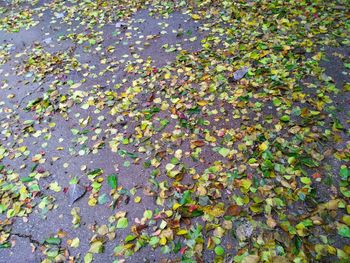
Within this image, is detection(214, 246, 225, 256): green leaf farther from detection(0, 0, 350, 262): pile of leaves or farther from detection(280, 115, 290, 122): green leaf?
detection(280, 115, 290, 122): green leaf

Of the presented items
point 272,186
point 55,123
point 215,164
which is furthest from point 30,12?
point 272,186

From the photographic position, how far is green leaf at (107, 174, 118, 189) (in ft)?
10.2

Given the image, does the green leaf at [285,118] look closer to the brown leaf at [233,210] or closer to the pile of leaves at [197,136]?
the pile of leaves at [197,136]

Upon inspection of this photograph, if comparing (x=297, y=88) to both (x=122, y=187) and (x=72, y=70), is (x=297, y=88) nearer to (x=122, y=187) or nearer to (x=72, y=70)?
(x=122, y=187)

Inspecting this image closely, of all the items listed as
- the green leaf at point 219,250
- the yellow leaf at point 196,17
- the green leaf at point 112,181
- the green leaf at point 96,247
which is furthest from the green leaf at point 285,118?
the yellow leaf at point 196,17

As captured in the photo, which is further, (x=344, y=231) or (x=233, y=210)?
(x=233, y=210)

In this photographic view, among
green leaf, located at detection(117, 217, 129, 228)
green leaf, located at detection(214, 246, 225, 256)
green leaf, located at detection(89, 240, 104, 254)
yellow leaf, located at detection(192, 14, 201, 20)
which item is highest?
yellow leaf, located at detection(192, 14, 201, 20)

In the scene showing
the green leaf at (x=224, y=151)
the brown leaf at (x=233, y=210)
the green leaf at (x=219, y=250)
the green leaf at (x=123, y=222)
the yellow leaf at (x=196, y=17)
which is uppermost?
the yellow leaf at (x=196, y=17)

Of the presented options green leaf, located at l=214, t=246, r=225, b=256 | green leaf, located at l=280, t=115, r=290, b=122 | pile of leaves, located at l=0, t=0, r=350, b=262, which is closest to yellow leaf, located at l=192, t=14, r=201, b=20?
Result: pile of leaves, located at l=0, t=0, r=350, b=262

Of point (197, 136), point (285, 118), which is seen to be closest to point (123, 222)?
point (197, 136)

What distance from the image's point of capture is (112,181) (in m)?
3.14

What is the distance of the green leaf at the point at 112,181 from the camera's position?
A: 3.11 metres

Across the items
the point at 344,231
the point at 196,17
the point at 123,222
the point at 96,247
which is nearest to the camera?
the point at 344,231

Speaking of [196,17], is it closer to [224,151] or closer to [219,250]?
[224,151]
